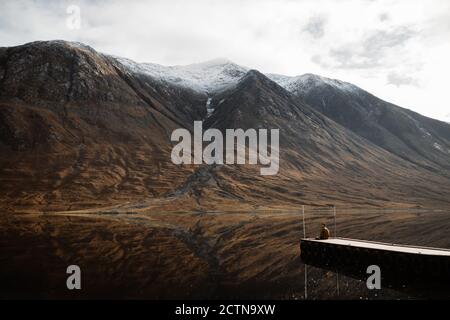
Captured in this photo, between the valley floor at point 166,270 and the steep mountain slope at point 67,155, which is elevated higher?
the steep mountain slope at point 67,155

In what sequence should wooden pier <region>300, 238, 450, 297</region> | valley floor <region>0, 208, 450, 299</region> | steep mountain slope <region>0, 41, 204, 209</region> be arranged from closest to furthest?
valley floor <region>0, 208, 450, 299</region>
wooden pier <region>300, 238, 450, 297</region>
steep mountain slope <region>0, 41, 204, 209</region>

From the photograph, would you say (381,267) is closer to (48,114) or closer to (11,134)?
(11,134)

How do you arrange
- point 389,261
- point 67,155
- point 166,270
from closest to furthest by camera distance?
point 166,270, point 389,261, point 67,155

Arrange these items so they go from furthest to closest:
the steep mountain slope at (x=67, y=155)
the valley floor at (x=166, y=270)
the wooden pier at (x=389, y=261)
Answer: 1. the steep mountain slope at (x=67, y=155)
2. the wooden pier at (x=389, y=261)
3. the valley floor at (x=166, y=270)

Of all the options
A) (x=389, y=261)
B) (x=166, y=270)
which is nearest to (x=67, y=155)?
(x=166, y=270)

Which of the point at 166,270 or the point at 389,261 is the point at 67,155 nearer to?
the point at 166,270

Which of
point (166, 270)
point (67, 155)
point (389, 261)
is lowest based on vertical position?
point (166, 270)

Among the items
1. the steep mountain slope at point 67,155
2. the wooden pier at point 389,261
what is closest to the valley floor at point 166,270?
the wooden pier at point 389,261

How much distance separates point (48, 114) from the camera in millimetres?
184500

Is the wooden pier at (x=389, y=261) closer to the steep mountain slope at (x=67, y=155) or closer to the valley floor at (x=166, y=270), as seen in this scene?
the valley floor at (x=166, y=270)

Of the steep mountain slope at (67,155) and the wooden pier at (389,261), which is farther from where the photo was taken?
the steep mountain slope at (67,155)

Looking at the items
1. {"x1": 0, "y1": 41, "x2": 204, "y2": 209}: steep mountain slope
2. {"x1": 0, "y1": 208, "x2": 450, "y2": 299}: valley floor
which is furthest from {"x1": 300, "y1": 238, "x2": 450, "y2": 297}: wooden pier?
{"x1": 0, "y1": 41, "x2": 204, "y2": 209}: steep mountain slope

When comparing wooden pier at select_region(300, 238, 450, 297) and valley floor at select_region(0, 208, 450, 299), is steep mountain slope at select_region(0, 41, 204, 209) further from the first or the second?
wooden pier at select_region(300, 238, 450, 297)

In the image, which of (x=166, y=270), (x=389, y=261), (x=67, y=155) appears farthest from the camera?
(x=67, y=155)
